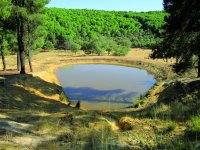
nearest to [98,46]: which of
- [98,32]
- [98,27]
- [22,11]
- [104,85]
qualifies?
[104,85]

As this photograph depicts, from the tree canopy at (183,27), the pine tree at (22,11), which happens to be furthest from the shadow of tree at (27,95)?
the tree canopy at (183,27)

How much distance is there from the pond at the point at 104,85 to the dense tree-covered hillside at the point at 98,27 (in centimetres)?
5301

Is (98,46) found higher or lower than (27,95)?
lower

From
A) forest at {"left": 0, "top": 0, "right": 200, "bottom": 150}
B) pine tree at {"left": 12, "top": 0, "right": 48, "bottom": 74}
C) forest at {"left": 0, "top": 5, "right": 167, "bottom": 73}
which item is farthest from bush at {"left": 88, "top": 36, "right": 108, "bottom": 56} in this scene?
pine tree at {"left": 12, "top": 0, "right": 48, "bottom": 74}

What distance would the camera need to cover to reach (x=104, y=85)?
163ft

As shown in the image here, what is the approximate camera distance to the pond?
123ft

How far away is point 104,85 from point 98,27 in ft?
330

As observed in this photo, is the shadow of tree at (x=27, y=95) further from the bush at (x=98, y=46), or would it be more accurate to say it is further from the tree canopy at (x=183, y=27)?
the bush at (x=98, y=46)

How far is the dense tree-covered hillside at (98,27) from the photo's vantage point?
407 ft

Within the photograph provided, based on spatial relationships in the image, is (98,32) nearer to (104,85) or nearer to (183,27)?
(104,85)

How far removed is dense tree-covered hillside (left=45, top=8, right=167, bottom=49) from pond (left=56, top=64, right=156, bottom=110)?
53.0m

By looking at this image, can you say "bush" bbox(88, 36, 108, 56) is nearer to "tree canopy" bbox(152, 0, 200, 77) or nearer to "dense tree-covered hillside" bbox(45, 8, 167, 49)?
"dense tree-covered hillside" bbox(45, 8, 167, 49)

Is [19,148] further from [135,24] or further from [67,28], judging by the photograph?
[135,24]

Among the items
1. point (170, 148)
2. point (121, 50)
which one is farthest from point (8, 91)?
point (121, 50)
